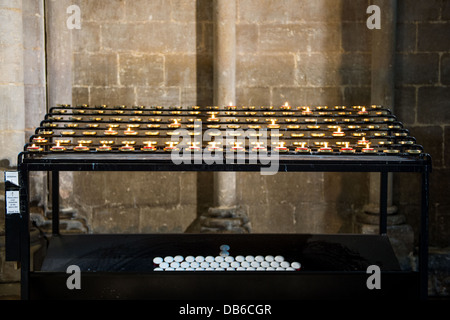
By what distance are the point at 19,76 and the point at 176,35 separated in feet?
5.94

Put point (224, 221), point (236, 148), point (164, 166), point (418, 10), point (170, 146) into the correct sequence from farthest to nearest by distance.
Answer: point (418, 10) < point (224, 221) < point (170, 146) < point (236, 148) < point (164, 166)

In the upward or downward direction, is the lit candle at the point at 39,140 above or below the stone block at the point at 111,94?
below

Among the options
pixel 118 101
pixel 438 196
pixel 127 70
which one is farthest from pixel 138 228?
pixel 438 196

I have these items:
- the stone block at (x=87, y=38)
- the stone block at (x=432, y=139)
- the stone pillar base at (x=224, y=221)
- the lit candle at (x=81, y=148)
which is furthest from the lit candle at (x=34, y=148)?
the stone block at (x=432, y=139)

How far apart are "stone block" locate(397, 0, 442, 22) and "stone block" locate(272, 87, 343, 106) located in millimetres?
1119

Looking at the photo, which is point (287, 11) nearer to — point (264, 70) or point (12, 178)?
point (264, 70)

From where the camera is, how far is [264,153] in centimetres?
352

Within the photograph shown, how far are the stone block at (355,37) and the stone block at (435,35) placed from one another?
23.2 inches

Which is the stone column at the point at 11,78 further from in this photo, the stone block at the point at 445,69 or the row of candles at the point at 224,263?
the stone block at the point at 445,69

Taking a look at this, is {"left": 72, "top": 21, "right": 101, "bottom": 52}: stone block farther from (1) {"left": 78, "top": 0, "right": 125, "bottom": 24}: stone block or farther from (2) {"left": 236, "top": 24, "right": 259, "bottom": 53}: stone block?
(2) {"left": 236, "top": 24, "right": 259, "bottom": 53}: stone block

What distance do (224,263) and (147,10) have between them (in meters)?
3.35

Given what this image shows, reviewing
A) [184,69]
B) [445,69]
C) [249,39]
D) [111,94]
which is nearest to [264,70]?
[249,39]

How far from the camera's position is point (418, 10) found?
18.2ft

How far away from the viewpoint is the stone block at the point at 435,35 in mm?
5551
